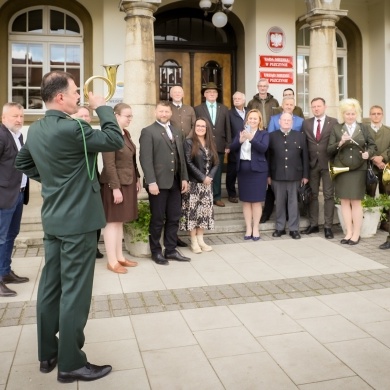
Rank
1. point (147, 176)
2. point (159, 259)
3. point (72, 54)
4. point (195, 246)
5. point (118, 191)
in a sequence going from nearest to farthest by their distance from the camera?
point (118, 191) < point (147, 176) < point (159, 259) < point (195, 246) < point (72, 54)

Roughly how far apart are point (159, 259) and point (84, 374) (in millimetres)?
3203

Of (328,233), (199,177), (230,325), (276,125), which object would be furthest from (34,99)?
(230,325)

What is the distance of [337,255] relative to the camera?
23.4ft

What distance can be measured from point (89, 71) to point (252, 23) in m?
3.57

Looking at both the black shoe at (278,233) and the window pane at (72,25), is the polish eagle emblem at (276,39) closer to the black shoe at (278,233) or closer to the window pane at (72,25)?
the window pane at (72,25)

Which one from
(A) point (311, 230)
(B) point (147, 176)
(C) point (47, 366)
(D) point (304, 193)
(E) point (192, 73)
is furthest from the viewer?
(E) point (192, 73)

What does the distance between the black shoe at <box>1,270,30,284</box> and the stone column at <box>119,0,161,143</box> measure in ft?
10.7

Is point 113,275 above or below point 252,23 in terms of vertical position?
below

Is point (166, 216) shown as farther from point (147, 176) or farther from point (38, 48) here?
point (38, 48)

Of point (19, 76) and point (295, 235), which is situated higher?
point (19, 76)

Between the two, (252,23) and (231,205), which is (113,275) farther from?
(252,23)

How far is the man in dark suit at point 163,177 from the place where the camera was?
6617 millimetres

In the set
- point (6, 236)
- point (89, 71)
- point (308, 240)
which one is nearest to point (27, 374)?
point (6, 236)

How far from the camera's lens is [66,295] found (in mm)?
3512
